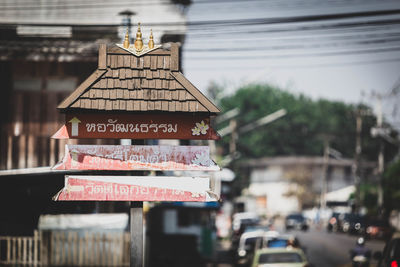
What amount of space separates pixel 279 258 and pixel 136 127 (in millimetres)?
9008

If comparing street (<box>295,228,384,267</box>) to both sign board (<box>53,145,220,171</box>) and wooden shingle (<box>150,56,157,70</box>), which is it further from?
wooden shingle (<box>150,56,157,70</box>)

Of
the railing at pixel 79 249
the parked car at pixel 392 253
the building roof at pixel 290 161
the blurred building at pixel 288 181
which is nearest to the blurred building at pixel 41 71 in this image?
the railing at pixel 79 249

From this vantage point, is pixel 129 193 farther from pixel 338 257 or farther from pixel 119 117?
pixel 338 257

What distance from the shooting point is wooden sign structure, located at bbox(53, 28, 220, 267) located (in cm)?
1111

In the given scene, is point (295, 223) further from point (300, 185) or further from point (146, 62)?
point (146, 62)

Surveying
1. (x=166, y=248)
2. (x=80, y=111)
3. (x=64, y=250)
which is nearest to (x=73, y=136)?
(x=80, y=111)

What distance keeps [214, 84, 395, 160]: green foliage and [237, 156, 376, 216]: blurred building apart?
455 centimetres

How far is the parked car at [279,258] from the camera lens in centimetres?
1886

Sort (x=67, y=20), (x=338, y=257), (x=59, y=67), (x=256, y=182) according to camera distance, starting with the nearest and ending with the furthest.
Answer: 1. (x=59, y=67)
2. (x=67, y=20)
3. (x=338, y=257)
4. (x=256, y=182)

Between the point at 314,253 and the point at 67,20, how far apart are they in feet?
64.7

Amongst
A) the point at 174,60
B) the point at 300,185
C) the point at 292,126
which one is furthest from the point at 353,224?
the point at 174,60

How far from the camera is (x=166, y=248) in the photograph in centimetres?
3138

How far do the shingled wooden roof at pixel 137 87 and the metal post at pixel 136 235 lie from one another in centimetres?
153

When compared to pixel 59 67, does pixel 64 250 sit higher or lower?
lower
